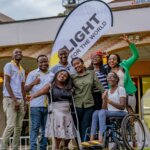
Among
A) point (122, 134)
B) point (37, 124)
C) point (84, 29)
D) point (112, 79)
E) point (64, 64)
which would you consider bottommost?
point (122, 134)

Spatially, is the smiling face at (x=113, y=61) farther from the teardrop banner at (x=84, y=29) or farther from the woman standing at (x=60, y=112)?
the teardrop banner at (x=84, y=29)

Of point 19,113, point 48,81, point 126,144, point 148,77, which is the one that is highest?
point 148,77

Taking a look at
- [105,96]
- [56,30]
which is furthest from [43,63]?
[56,30]

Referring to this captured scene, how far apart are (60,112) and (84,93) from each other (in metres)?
0.51

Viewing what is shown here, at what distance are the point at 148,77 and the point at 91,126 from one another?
375 inches

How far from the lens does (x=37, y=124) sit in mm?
8117

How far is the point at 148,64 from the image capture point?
16688mm

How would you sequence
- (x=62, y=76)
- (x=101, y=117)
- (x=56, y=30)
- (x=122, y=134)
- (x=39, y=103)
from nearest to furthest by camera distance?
(x=122, y=134), (x=101, y=117), (x=62, y=76), (x=39, y=103), (x=56, y=30)

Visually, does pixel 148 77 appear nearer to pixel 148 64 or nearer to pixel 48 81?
pixel 148 64

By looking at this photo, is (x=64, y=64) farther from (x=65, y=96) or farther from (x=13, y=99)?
(x=13, y=99)

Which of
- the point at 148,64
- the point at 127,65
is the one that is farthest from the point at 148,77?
the point at 127,65

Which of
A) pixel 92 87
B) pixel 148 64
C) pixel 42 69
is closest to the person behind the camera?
pixel 92 87

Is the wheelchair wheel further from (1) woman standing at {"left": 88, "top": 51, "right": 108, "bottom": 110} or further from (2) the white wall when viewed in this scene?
(2) the white wall

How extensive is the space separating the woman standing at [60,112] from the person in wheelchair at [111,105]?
40 centimetres
